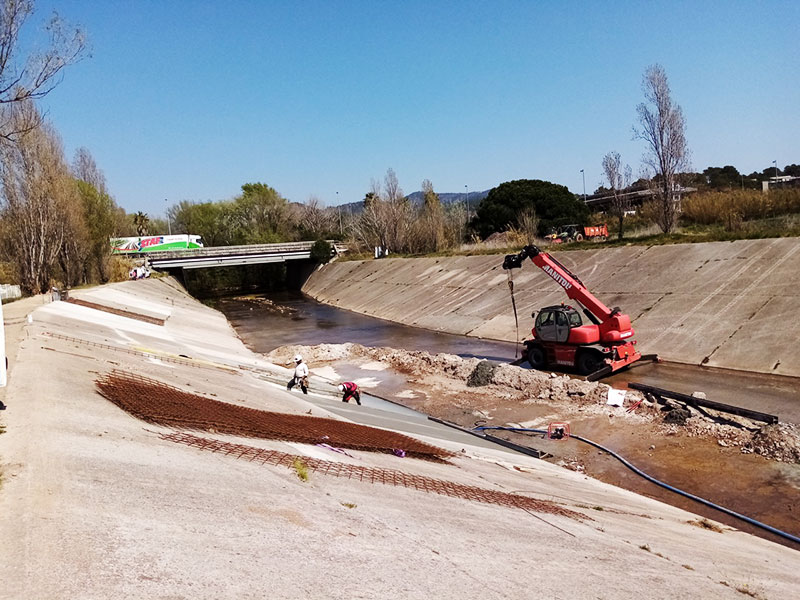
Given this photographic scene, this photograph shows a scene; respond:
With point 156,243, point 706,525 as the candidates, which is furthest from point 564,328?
point 156,243

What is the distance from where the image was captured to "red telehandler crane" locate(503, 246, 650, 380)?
61.0 feet

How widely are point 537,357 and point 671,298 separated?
892 cm

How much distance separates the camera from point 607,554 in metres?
5.88

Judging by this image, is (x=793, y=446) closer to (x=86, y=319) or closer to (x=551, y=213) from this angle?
(x=86, y=319)

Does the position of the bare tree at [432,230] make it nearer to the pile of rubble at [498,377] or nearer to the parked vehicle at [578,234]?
the parked vehicle at [578,234]

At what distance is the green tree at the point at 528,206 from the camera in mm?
63750

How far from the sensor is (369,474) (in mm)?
7418

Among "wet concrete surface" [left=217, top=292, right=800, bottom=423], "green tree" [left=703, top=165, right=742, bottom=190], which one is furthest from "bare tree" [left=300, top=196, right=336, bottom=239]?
"green tree" [left=703, top=165, right=742, bottom=190]

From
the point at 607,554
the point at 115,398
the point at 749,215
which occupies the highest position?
the point at 749,215

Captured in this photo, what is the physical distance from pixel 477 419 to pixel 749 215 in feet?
107

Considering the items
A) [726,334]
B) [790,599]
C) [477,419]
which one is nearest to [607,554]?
[790,599]

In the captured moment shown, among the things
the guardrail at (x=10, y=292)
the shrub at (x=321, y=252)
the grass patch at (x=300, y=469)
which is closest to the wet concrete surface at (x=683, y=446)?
the grass patch at (x=300, y=469)

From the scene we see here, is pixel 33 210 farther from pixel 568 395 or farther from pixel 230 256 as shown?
pixel 568 395

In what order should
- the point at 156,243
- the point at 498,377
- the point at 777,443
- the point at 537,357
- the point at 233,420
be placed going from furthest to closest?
the point at 156,243, the point at 537,357, the point at 498,377, the point at 777,443, the point at 233,420
